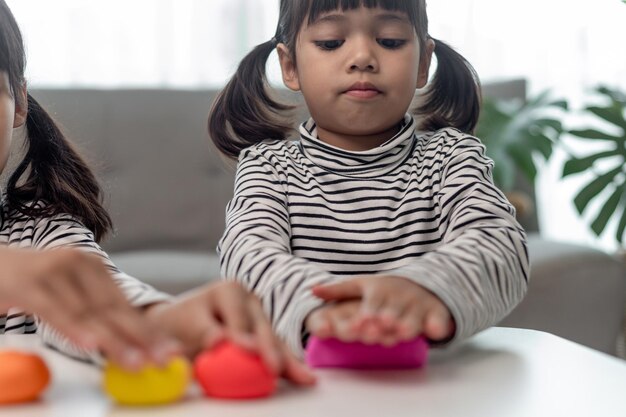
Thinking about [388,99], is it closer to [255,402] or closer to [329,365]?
[329,365]

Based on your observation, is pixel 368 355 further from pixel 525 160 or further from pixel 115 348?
pixel 525 160

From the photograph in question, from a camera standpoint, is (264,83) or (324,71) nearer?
(324,71)

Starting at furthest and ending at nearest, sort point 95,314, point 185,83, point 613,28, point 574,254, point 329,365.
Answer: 1. point 613,28
2. point 185,83
3. point 574,254
4. point 329,365
5. point 95,314

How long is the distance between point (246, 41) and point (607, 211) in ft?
5.14

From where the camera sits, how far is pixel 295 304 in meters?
0.73

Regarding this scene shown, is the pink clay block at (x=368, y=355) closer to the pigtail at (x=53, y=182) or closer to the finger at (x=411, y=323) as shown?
the finger at (x=411, y=323)

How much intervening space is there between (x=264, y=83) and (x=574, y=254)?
51.6 inches

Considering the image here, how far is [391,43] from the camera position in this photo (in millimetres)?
1071

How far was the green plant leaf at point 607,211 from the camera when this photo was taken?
2.76 meters

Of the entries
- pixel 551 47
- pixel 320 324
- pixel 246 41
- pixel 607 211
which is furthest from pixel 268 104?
pixel 551 47

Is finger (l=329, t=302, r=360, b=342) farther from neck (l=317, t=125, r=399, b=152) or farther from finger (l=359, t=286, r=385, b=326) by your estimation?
neck (l=317, t=125, r=399, b=152)

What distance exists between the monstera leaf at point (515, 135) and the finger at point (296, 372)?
222cm

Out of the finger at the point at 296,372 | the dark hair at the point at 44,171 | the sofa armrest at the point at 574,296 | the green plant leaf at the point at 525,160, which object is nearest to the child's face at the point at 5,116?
the dark hair at the point at 44,171

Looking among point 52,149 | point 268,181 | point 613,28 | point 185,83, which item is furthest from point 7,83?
point 613,28
